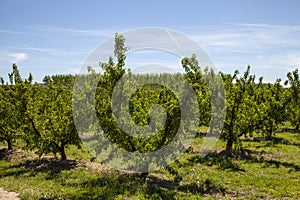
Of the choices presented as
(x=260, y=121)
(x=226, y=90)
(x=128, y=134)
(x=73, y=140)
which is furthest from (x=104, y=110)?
(x=260, y=121)

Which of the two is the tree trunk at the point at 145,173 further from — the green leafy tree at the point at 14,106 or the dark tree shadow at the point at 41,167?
the green leafy tree at the point at 14,106

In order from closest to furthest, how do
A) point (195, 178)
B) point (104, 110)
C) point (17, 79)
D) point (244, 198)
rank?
1. point (244, 198)
2. point (104, 110)
3. point (195, 178)
4. point (17, 79)

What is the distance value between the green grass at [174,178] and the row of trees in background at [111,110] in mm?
2054

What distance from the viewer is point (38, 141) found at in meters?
21.9

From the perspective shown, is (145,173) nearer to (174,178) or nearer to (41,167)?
(174,178)

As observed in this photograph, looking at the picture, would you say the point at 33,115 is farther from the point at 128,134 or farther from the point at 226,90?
the point at 226,90

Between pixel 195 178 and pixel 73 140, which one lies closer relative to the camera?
pixel 195 178

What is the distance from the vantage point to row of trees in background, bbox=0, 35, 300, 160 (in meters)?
16.4

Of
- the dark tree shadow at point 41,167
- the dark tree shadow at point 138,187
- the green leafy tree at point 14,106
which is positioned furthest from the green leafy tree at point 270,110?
the green leafy tree at point 14,106

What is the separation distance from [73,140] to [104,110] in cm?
782

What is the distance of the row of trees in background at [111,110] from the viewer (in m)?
16.4

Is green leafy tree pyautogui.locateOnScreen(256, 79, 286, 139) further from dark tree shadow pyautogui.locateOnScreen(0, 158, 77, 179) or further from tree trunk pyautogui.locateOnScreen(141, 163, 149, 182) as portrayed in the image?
dark tree shadow pyautogui.locateOnScreen(0, 158, 77, 179)

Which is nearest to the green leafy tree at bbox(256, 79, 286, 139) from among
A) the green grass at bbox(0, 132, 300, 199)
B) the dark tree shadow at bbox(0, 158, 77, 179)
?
the green grass at bbox(0, 132, 300, 199)

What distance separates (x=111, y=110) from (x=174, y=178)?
6595 mm
